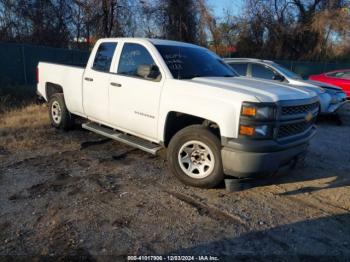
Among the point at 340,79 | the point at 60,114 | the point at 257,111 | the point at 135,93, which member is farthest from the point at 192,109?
the point at 340,79

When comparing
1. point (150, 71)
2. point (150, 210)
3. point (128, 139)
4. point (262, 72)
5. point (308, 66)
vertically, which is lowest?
point (150, 210)

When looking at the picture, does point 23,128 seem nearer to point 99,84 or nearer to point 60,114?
point 60,114

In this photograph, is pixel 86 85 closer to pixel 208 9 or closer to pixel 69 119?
pixel 69 119

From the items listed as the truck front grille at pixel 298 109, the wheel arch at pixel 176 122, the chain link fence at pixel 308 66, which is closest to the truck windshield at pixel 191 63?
the wheel arch at pixel 176 122

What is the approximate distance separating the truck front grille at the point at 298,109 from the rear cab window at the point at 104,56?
10.1ft

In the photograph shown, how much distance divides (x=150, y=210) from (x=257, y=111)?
1.68 metres

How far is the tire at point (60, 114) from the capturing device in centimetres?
711

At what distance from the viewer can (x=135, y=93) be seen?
530 centimetres

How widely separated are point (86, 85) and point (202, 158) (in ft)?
9.21

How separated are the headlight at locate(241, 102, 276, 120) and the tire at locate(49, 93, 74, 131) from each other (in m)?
4.23

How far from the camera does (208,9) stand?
25.3m

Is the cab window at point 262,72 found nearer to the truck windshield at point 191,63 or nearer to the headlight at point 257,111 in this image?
the truck windshield at point 191,63

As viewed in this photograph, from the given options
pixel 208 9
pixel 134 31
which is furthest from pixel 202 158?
pixel 208 9

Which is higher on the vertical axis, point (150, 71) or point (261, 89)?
point (150, 71)
